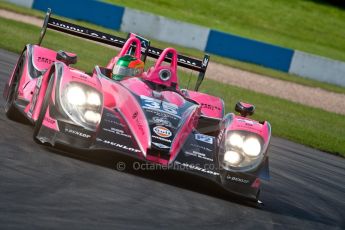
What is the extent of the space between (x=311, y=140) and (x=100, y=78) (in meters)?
7.65

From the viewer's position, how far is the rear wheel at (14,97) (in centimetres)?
1047

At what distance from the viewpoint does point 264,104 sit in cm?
2112

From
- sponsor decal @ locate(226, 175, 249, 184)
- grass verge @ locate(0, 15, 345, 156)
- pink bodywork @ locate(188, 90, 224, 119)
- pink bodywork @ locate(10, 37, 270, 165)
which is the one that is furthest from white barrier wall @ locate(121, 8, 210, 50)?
sponsor decal @ locate(226, 175, 249, 184)

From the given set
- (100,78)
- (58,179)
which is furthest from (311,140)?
(58,179)

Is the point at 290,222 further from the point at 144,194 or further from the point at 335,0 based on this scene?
the point at 335,0

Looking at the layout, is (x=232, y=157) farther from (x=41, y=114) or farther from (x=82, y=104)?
(x=41, y=114)

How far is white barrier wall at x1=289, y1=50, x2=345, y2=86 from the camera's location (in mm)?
29938

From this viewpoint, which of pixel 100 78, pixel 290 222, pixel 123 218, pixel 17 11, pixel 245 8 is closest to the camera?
pixel 123 218

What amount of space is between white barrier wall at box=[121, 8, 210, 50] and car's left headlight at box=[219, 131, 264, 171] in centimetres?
2110

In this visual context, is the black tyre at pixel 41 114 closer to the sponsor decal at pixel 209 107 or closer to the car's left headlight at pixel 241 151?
the car's left headlight at pixel 241 151

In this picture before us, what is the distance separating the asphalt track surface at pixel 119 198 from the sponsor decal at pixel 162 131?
0.35 meters

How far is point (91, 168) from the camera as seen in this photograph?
332 inches

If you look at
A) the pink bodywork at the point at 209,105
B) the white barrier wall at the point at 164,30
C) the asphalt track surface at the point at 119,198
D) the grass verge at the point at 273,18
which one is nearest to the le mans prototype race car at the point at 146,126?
the asphalt track surface at the point at 119,198

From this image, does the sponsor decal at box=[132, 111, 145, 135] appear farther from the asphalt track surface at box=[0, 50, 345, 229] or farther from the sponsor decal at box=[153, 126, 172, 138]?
the asphalt track surface at box=[0, 50, 345, 229]
